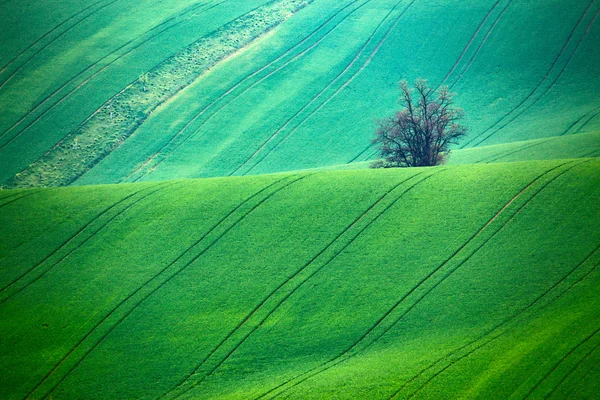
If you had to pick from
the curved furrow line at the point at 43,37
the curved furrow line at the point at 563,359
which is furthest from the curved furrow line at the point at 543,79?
the curved furrow line at the point at 43,37

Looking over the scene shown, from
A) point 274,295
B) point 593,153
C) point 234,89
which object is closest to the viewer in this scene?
point 274,295

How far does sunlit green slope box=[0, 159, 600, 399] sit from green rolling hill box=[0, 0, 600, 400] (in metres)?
0.07

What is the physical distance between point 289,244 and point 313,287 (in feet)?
8.92

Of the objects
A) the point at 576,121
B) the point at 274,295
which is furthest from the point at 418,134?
the point at 274,295

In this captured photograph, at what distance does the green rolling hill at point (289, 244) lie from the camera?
59.7ft

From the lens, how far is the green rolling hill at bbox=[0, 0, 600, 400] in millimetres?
18188

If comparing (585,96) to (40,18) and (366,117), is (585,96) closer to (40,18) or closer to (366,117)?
(366,117)

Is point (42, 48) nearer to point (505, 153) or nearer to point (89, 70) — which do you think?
point (89, 70)

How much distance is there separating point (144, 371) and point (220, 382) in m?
2.69

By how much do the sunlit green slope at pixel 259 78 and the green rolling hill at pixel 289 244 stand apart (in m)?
0.24

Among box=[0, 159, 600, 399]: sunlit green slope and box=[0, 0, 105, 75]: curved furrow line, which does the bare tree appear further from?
box=[0, 0, 105, 75]: curved furrow line

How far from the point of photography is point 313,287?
2161cm

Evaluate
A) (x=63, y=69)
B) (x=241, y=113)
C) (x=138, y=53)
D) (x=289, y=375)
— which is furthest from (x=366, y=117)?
(x=289, y=375)

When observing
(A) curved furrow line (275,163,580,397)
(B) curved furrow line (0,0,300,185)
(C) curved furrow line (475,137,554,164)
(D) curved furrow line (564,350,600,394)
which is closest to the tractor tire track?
(B) curved furrow line (0,0,300,185)
